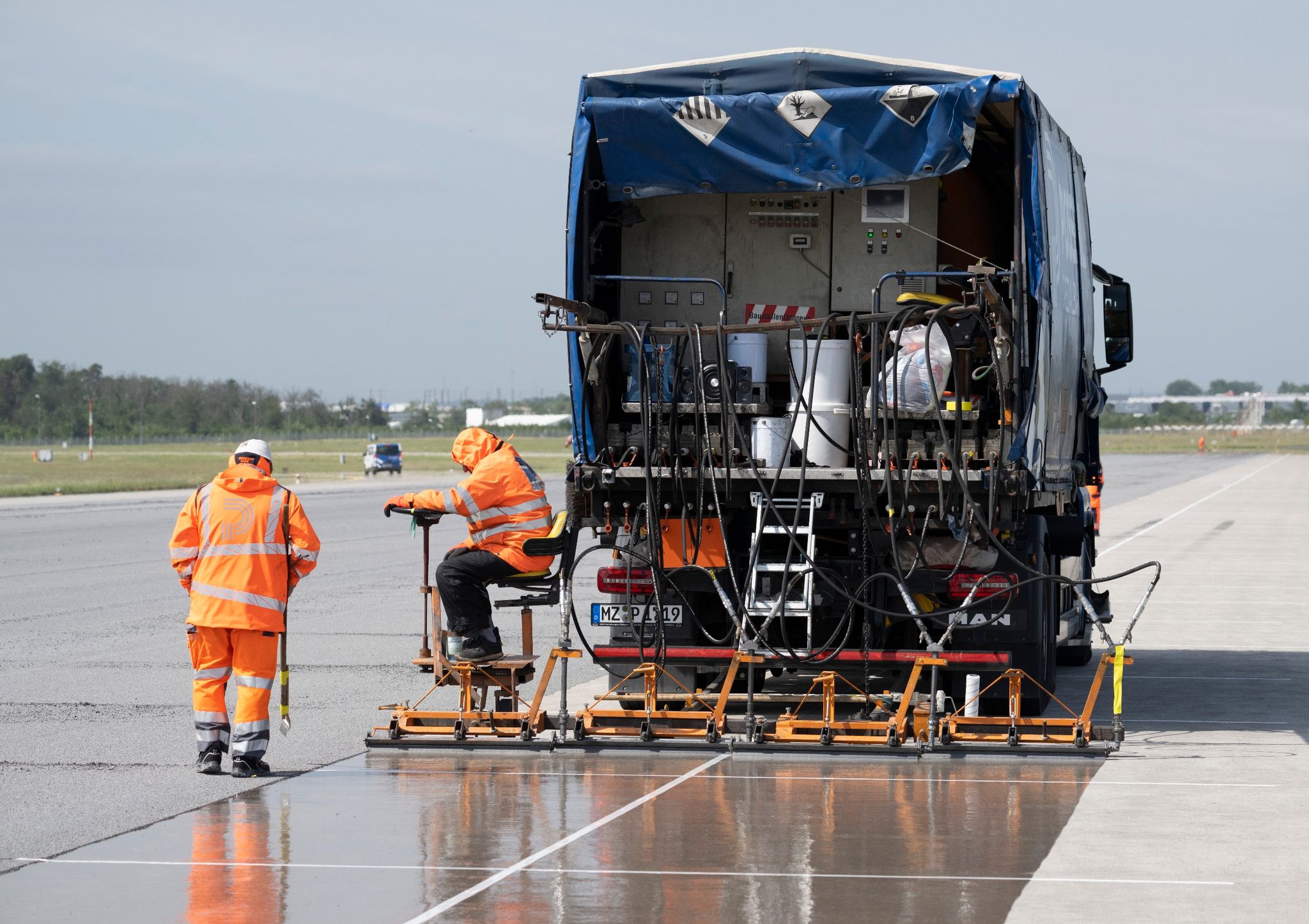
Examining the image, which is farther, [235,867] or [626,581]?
[626,581]

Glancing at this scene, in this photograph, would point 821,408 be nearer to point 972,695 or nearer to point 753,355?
point 753,355

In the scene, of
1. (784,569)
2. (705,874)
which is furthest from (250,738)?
(705,874)

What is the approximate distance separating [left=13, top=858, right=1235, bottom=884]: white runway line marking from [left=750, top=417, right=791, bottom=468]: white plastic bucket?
141 inches

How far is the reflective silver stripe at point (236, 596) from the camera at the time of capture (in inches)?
344

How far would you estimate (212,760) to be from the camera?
8.73 m

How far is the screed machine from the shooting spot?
9.43 meters

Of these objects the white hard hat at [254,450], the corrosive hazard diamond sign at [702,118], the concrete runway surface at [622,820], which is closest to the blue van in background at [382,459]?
the concrete runway surface at [622,820]

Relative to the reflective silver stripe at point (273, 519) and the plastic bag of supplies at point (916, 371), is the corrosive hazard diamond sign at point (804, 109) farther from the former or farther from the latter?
the reflective silver stripe at point (273, 519)

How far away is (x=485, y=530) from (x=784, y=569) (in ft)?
5.63

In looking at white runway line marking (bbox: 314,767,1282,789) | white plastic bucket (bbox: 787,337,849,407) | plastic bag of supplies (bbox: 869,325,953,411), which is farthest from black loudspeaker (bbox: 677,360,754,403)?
white runway line marking (bbox: 314,767,1282,789)

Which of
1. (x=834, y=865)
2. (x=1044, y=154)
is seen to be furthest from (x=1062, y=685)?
(x=834, y=865)

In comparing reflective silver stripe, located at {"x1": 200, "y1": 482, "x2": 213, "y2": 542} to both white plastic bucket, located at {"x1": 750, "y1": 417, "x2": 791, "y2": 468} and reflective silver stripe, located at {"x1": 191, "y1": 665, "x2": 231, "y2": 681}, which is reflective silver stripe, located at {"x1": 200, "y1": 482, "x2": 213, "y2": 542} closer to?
reflective silver stripe, located at {"x1": 191, "y1": 665, "x2": 231, "y2": 681}

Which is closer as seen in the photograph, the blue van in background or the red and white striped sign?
the red and white striped sign

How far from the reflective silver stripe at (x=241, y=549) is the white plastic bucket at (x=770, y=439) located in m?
2.67
